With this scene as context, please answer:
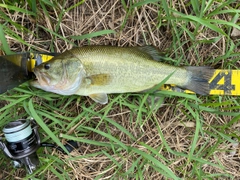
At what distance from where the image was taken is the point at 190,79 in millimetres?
2986

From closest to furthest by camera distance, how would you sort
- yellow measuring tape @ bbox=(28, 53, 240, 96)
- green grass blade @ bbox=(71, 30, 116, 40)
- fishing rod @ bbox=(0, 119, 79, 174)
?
fishing rod @ bbox=(0, 119, 79, 174) < green grass blade @ bbox=(71, 30, 116, 40) < yellow measuring tape @ bbox=(28, 53, 240, 96)

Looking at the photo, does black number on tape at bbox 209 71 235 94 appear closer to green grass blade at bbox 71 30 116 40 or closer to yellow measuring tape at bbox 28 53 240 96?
yellow measuring tape at bbox 28 53 240 96

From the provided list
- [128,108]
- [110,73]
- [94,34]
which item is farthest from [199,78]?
[94,34]

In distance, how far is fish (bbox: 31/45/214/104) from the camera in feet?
8.86

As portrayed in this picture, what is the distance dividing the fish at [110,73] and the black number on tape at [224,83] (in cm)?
14

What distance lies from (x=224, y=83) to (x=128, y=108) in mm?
1232

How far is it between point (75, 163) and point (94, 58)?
1.36 m

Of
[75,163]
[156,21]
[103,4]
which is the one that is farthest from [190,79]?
[75,163]

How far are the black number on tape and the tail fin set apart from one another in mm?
129

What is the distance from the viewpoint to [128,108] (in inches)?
125

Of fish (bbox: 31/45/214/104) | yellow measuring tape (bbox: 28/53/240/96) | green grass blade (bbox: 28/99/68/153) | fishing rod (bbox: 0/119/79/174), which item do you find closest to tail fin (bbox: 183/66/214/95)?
fish (bbox: 31/45/214/104)

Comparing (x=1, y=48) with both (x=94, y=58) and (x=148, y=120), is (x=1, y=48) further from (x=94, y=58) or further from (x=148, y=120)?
(x=148, y=120)

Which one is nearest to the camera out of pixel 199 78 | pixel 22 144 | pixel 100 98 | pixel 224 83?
pixel 22 144

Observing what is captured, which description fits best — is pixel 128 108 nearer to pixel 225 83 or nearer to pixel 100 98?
pixel 100 98
